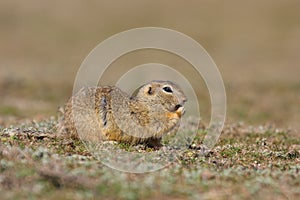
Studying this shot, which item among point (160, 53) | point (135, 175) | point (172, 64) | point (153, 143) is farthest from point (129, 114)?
point (160, 53)

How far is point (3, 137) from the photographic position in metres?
11.3

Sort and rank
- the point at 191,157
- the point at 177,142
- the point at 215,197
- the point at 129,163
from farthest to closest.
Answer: the point at 177,142 → the point at 191,157 → the point at 129,163 → the point at 215,197

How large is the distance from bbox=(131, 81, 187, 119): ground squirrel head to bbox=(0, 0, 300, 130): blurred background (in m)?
8.29

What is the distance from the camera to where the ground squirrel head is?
11.4 meters

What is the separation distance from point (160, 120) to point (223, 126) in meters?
4.38

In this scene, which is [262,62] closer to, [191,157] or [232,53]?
[232,53]

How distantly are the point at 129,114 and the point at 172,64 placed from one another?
81.7ft

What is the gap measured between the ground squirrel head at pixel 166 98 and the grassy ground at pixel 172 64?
879 mm

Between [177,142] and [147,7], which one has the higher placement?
[147,7]

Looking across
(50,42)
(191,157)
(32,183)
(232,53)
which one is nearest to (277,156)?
(191,157)

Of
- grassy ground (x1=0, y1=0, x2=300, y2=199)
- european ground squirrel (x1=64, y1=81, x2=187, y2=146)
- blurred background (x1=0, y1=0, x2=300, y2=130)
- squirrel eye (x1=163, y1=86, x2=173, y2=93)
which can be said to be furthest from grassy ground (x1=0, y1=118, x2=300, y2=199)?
blurred background (x1=0, y1=0, x2=300, y2=130)

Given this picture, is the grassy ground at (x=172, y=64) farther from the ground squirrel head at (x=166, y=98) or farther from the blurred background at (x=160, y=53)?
the ground squirrel head at (x=166, y=98)

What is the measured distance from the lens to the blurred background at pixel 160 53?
74.8ft

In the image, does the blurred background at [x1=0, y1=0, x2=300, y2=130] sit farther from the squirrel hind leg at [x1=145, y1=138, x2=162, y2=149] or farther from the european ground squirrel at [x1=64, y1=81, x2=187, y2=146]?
the squirrel hind leg at [x1=145, y1=138, x2=162, y2=149]
